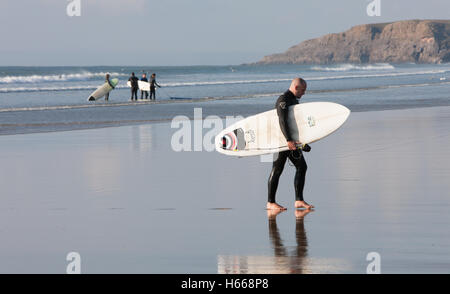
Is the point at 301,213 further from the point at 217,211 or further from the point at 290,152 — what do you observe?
the point at 217,211

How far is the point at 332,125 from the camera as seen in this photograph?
9852mm

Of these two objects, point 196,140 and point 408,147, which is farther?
point 196,140

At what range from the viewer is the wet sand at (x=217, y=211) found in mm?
6363

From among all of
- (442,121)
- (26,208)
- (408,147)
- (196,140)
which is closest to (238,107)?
(442,121)

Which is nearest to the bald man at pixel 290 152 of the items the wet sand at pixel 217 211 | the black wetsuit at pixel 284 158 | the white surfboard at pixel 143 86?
the black wetsuit at pixel 284 158

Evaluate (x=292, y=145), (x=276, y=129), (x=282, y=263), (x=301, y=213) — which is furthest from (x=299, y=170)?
(x=282, y=263)

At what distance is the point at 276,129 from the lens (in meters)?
9.56

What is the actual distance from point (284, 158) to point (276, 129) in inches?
29.4

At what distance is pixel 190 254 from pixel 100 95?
31748mm

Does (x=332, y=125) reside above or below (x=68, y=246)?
above

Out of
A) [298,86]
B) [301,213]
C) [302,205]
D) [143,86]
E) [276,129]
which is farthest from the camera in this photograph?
[143,86]

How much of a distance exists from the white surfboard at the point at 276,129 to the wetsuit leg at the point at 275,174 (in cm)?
8

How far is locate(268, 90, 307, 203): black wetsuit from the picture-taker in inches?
341

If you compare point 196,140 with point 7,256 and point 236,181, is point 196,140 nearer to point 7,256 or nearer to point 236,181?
point 236,181
